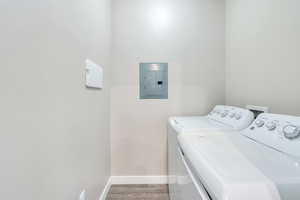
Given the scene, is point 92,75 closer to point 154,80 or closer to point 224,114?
point 154,80

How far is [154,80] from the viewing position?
6.02ft

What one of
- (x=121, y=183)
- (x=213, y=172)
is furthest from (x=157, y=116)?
(x=213, y=172)

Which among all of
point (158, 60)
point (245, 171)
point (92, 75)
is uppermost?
point (158, 60)

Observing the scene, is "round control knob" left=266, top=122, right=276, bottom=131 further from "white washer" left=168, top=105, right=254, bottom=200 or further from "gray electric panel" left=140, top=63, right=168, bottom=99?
"gray electric panel" left=140, top=63, right=168, bottom=99

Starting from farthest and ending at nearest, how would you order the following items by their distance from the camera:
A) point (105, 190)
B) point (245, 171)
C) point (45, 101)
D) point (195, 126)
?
point (105, 190)
point (195, 126)
point (45, 101)
point (245, 171)

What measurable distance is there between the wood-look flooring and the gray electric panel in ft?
3.52

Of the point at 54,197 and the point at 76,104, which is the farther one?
the point at 76,104

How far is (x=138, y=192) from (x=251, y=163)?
1491 millimetres

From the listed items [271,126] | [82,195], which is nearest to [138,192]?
[82,195]

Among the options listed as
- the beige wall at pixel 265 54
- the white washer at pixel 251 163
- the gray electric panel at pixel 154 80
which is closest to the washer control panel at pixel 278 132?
the white washer at pixel 251 163

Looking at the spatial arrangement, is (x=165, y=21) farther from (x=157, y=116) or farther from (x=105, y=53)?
(x=157, y=116)

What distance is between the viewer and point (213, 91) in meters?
1.88

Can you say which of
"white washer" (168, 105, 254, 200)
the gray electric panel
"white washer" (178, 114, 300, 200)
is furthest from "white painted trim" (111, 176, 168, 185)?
"white washer" (178, 114, 300, 200)

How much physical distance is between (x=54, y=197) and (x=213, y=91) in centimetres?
180
